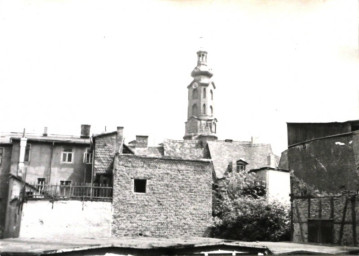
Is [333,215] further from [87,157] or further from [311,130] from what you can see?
[87,157]

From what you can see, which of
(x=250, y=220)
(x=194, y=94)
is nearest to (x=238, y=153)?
(x=250, y=220)

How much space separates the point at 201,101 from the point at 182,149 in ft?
106

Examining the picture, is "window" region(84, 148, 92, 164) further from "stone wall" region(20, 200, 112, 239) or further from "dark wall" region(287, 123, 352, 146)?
"dark wall" region(287, 123, 352, 146)

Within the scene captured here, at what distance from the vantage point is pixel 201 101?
77750 mm

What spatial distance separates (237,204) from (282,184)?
6105mm

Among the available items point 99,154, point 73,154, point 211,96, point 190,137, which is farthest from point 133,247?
point 211,96

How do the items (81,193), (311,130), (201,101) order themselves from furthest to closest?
(201,101) < (81,193) < (311,130)

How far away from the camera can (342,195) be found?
19.5 m

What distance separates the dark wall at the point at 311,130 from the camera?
2222 cm

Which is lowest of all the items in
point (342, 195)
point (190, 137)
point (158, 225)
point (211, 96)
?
point (158, 225)

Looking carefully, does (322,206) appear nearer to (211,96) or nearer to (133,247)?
(133,247)

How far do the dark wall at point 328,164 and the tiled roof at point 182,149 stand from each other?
2173cm

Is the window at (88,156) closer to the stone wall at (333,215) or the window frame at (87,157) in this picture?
the window frame at (87,157)

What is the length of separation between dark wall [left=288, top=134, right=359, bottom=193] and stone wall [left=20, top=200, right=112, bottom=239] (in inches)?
496
